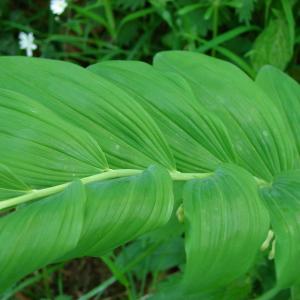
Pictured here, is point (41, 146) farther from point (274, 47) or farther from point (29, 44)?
point (29, 44)

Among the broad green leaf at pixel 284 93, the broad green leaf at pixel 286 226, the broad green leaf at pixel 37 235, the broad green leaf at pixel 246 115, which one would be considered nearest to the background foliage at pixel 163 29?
the broad green leaf at pixel 284 93

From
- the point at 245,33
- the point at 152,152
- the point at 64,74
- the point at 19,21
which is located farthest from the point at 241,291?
the point at 19,21

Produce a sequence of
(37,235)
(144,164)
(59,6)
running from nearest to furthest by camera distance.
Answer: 1. (37,235)
2. (144,164)
3. (59,6)

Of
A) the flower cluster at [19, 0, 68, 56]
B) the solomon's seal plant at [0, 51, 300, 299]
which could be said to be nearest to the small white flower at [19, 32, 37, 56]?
the flower cluster at [19, 0, 68, 56]

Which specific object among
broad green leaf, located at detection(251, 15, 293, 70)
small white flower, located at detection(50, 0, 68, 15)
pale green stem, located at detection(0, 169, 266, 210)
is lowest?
pale green stem, located at detection(0, 169, 266, 210)

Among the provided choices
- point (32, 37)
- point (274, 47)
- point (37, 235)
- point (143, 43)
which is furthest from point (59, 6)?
point (37, 235)

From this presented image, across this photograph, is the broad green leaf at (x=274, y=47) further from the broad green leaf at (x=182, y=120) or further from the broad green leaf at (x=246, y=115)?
the broad green leaf at (x=182, y=120)

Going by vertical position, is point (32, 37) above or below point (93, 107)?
above

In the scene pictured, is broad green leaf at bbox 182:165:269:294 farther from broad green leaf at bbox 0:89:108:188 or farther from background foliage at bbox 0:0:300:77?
background foliage at bbox 0:0:300:77
